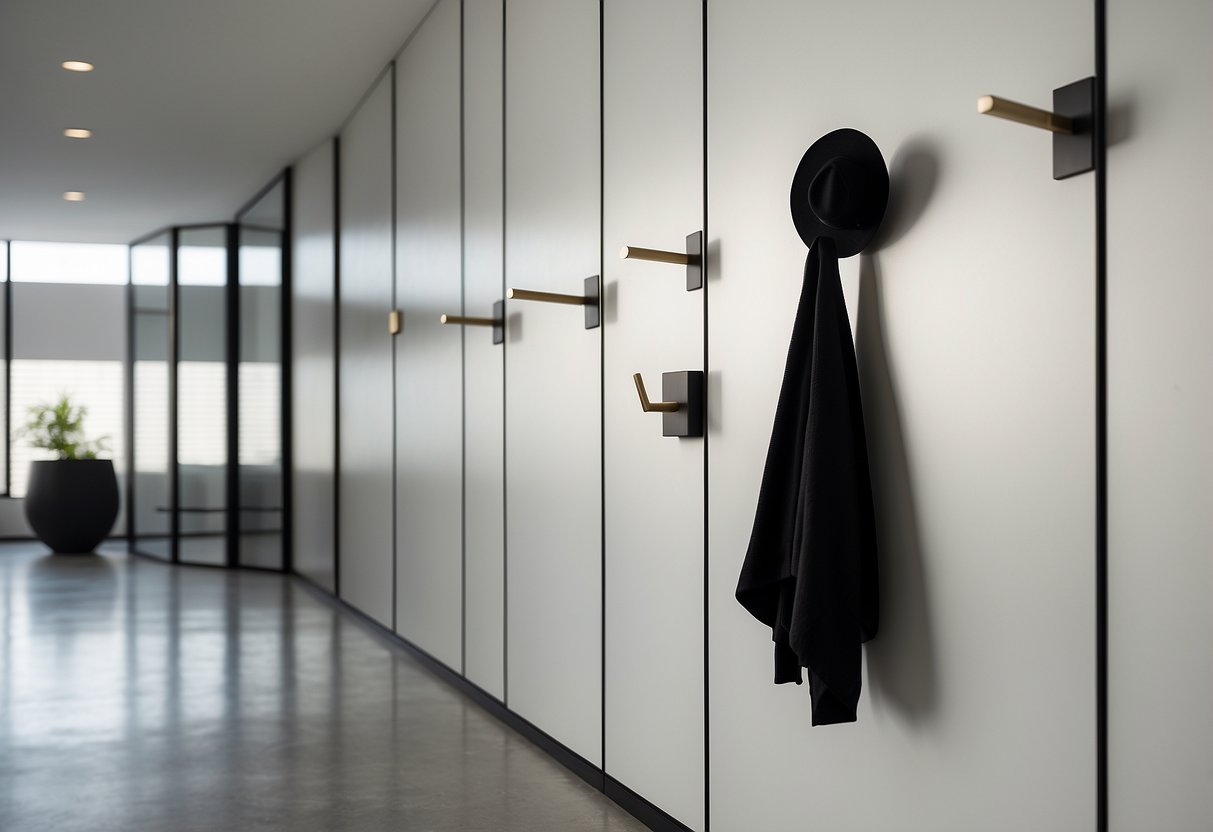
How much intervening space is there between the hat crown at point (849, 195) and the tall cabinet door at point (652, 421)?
24.0 inches

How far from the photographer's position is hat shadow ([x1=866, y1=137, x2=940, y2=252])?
182 cm

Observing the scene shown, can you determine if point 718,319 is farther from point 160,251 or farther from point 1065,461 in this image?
point 160,251

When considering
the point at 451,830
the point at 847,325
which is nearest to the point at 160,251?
the point at 451,830

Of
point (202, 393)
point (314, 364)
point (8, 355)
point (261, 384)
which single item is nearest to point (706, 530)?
point (314, 364)

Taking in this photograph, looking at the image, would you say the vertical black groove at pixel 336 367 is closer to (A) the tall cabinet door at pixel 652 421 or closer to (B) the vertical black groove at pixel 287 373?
(B) the vertical black groove at pixel 287 373

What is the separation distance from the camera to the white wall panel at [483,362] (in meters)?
3.78

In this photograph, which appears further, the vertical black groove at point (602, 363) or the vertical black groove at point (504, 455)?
the vertical black groove at point (504, 455)

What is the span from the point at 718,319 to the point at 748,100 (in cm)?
49

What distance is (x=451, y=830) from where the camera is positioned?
2670 millimetres

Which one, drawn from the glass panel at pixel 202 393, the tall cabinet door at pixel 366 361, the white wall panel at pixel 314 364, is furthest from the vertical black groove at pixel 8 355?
the tall cabinet door at pixel 366 361

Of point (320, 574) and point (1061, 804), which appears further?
point (320, 574)

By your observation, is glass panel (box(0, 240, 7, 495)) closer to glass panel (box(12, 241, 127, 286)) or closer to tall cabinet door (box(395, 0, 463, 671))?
glass panel (box(12, 241, 127, 286))

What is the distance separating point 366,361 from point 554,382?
2612 millimetres

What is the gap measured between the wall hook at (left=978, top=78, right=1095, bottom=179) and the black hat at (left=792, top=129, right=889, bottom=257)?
376mm
